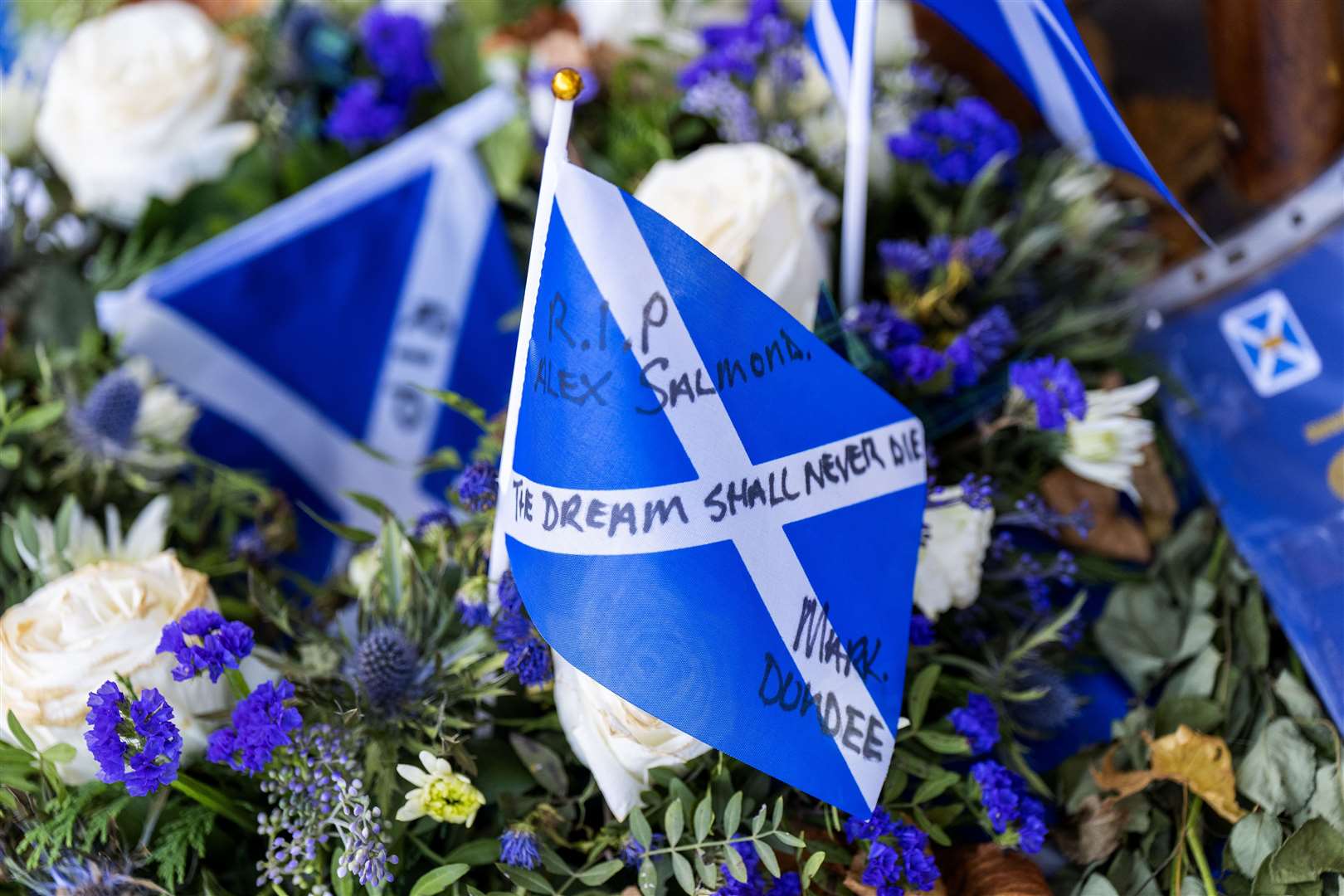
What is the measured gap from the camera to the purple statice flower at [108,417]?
861mm

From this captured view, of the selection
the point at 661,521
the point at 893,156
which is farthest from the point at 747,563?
the point at 893,156

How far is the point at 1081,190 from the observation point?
0.90m

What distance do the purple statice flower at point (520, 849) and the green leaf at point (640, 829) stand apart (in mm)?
56

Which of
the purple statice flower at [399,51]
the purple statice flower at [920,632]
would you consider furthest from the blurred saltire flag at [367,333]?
the purple statice flower at [920,632]

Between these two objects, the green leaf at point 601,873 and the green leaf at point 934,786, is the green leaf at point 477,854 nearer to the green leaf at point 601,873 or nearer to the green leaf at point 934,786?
the green leaf at point 601,873

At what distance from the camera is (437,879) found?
0.58 metres

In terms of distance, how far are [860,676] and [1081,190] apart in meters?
0.53

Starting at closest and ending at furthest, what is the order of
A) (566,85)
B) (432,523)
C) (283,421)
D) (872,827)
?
(566,85) < (872,827) < (432,523) < (283,421)

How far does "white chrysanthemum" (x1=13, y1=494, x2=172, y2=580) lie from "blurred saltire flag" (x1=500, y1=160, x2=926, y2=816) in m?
0.36

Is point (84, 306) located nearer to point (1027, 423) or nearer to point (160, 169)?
point (160, 169)

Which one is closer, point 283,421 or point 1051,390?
point 1051,390

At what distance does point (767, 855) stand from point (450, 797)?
181 millimetres

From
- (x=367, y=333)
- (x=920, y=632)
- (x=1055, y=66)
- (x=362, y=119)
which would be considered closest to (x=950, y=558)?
(x=920, y=632)

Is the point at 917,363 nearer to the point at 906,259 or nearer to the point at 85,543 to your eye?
the point at 906,259
